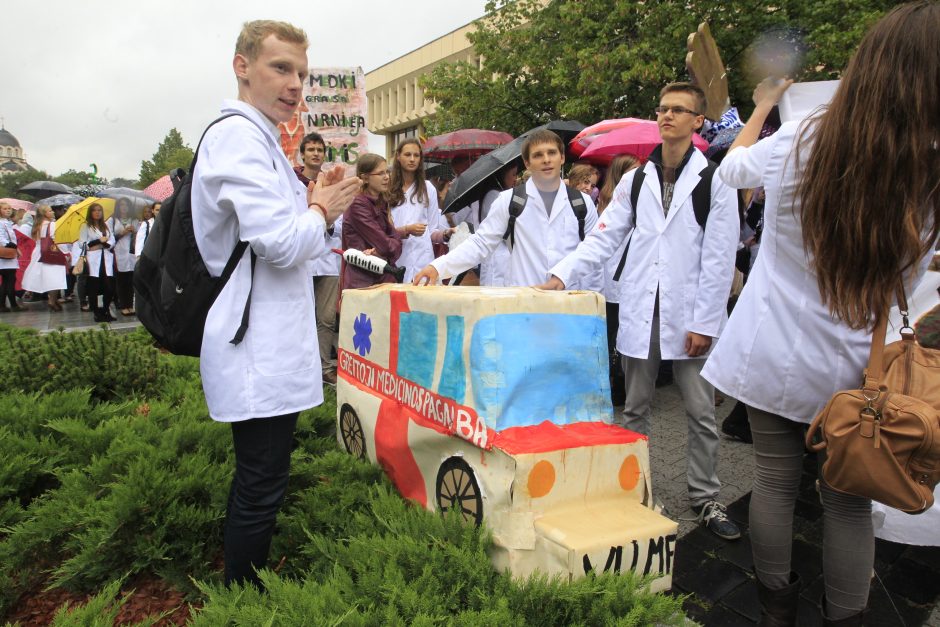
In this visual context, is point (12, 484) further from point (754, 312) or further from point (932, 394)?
point (932, 394)

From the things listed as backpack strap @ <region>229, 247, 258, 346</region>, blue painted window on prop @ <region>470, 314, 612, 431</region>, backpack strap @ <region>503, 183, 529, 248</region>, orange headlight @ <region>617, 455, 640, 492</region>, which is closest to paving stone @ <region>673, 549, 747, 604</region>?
orange headlight @ <region>617, 455, 640, 492</region>

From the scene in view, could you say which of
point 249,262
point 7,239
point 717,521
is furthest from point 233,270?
point 7,239

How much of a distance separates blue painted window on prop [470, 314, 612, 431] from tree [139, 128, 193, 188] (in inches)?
2265

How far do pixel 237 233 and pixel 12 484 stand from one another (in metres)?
2.10

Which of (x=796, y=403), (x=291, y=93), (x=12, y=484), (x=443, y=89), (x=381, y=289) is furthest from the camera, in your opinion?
(x=443, y=89)

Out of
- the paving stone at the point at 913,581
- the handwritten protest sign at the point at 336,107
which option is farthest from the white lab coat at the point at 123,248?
the paving stone at the point at 913,581

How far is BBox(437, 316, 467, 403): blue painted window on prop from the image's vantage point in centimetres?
244

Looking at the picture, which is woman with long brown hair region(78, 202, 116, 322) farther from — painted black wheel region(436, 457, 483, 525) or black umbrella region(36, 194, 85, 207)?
painted black wheel region(436, 457, 483, 525)

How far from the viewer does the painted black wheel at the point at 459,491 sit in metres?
2.31

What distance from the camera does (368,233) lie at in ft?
16.5

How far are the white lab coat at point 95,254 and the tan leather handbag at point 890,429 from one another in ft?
39.8

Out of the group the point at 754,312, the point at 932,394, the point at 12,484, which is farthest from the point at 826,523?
the point at 12,484

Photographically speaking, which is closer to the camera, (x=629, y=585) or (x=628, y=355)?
(x=629, y=585)

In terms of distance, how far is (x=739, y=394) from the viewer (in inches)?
79.1
